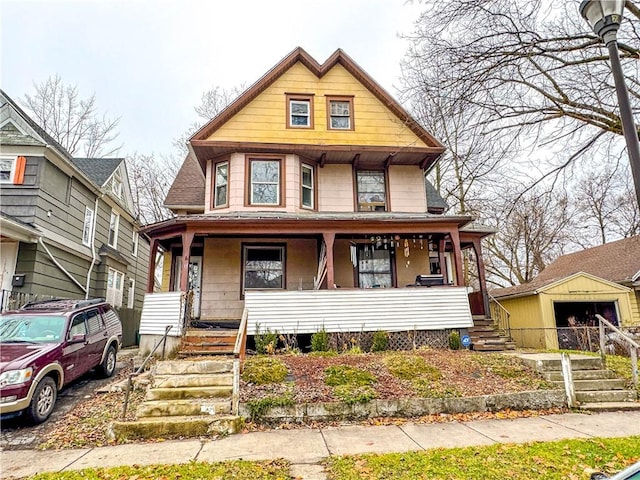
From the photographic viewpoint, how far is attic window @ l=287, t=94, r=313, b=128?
12568mm

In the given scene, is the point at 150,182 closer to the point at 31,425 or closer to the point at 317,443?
the point at 31,425

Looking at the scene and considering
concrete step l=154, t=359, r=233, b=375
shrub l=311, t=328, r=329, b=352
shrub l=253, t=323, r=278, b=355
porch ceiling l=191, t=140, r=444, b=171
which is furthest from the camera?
porch ceiling l=191, t=140, r=444, b=171

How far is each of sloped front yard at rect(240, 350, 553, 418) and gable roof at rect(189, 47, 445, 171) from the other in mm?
6777

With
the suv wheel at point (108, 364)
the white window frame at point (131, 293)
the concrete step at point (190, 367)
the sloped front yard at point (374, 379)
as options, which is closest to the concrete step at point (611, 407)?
the sloped front yard at point (374, 379)

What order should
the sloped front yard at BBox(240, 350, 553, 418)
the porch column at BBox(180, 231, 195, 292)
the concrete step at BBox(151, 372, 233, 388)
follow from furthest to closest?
the porch column at BBox(180, 231, 195, 292), the concrete step at BBox(151, 372, 233, 388), the sloped front yard at BBox(240, 350, 553, 418)

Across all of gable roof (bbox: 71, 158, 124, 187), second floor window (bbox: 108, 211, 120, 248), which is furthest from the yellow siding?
second floor window (bbox: 108, 211, 120, 248)

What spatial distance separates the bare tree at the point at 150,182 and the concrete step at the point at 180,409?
2235 cm

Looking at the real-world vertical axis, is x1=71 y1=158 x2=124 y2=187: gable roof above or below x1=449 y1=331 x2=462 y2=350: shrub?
above

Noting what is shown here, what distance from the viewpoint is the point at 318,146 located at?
11.9m

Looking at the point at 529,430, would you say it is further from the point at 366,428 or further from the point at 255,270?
the point at 255,270

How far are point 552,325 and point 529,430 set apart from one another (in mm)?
10043

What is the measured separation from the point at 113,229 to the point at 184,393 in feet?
40.9

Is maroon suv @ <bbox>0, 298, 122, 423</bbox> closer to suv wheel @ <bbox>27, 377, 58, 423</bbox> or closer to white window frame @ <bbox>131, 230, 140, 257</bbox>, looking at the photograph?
suv wheel @ <bbox>27, 377, 58, 423</bbox>

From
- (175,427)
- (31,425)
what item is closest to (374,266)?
(175,427)
